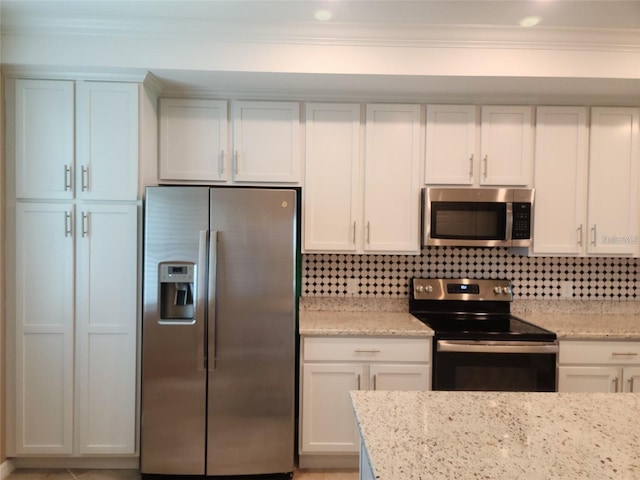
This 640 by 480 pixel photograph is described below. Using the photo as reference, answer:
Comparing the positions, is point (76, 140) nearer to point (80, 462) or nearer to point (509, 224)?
point (80, 462)

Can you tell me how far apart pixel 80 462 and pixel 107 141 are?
186 cm

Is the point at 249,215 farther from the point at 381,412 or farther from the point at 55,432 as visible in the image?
the point at 55,432

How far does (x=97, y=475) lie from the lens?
7.19 feet

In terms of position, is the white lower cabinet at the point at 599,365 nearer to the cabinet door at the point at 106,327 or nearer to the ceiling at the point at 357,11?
the ceiling at the point at 357,11

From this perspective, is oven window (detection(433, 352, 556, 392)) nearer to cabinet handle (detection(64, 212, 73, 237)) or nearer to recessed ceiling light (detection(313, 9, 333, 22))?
recessed ceiling light (detection(313, 9, 333, 22))

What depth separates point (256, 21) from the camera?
203 centimetres

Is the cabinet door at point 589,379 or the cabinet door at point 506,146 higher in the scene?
the cabinet door at point 506,146

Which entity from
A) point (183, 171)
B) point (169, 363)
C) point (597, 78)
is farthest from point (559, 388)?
point (183, 171)

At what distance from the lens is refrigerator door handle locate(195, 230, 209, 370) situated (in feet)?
6.69

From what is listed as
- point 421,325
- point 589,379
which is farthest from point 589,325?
point 421,325

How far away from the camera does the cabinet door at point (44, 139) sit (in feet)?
6.87

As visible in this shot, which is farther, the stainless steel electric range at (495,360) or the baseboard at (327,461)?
the baseboard at (327,461)

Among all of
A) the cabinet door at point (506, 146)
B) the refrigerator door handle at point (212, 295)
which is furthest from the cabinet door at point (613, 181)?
the refrigerator door handle at point (212, 295)

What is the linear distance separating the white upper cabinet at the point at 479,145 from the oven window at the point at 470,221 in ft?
0.54
